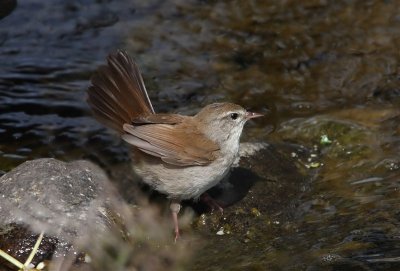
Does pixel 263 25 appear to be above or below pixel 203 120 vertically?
below

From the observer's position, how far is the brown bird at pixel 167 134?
23.0ft

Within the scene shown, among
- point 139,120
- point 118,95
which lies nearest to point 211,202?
point 139,120

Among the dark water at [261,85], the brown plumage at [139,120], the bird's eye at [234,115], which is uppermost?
the brown plumage at [139,120]

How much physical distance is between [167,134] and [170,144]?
0.10 meters

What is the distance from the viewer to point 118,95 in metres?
7.33

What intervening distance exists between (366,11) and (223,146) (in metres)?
4.54

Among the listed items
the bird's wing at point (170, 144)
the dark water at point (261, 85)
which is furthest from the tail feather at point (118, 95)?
the dark water at point (261, 85)

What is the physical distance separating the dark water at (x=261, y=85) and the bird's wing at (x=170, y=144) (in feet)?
2.46

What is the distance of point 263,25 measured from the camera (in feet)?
35.2

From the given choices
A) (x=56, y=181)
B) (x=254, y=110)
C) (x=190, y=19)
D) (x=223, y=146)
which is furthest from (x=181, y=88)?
(x=56, y=181)

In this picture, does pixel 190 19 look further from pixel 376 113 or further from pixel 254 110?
pixel 376 113

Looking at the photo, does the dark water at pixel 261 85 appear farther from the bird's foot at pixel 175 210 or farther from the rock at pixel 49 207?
the rock at pixel 49 207

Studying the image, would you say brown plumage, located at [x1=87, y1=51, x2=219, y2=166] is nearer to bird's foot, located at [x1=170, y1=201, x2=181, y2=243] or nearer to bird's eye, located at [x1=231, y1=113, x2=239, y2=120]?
bird's eye, located at [x1=231, y1=113, x2=239, y2=120]

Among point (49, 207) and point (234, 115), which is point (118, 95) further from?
point (49, 207)
